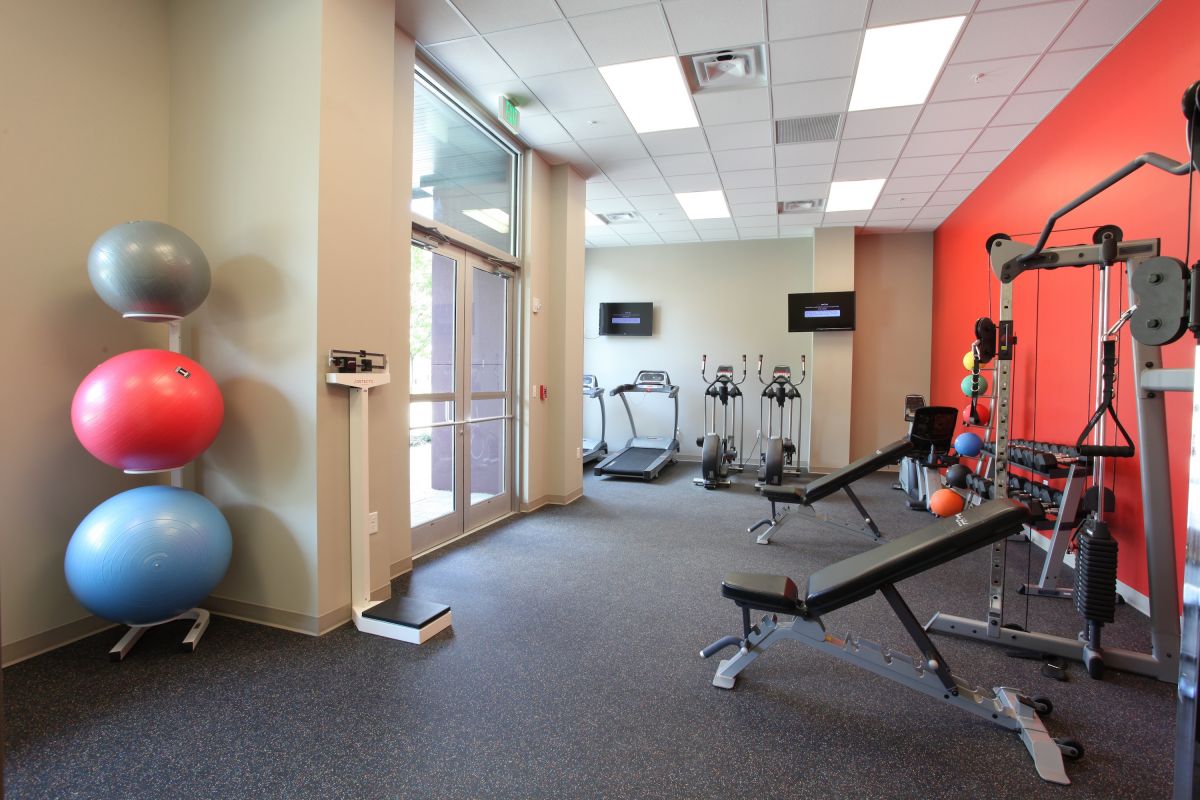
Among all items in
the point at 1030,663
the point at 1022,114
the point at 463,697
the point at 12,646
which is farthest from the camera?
the point at 1022,114

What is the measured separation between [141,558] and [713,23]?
396 centimetres

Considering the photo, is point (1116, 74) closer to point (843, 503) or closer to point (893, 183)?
point (893, 183)

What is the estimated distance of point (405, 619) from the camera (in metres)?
2.84

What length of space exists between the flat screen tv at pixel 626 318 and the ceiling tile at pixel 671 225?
48.6 inches

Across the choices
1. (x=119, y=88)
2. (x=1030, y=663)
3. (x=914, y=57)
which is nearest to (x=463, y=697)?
(x=1030, y=663)

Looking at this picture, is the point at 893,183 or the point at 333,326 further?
the point at 893,183

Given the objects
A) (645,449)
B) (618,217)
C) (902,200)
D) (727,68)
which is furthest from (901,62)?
(645,449)

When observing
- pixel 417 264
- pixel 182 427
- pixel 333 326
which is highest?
pixel 417 264

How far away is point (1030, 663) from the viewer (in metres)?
2.69

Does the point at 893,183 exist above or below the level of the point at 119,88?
above

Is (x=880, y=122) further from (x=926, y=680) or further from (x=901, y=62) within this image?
(x=926, y=680)

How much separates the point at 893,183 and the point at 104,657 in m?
6.93

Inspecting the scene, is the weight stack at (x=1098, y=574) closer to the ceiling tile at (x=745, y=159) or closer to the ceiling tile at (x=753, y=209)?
the ceiling tile at (x=745, y=159)

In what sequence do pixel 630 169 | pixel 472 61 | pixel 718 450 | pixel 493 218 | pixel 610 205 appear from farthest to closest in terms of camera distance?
pixel 610 205 < pixel 718 450 < pixel 630 169 < pixel 493 218 < pixel 472 61
